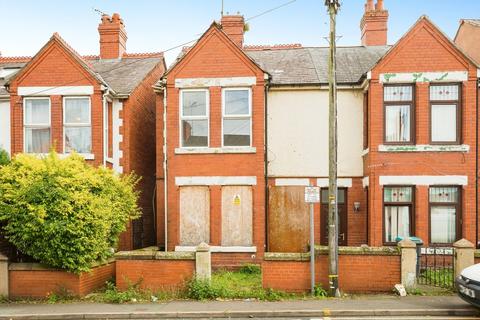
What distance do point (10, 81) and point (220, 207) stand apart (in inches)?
325

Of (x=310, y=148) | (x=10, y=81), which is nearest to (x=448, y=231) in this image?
(x=310, y=148)

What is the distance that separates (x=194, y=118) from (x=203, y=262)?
5.54 metres

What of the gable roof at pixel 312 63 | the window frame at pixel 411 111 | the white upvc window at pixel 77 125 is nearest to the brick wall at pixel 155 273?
the white upvc window at pixel 77 125

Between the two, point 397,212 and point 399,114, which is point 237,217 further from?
point 399,114

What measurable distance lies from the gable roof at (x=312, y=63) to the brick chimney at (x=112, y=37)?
19.1ft

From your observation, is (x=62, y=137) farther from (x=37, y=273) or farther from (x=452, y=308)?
(x=452, y=308)

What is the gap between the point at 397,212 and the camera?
48.8 ft

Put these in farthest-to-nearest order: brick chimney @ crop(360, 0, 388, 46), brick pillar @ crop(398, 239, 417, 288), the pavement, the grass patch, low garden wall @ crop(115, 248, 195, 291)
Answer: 1. brick chimney @ crop(360, 0, 388, 46)
2. the grass patch
3. low garden wall @ crop(115, 248, 195, 291)
4. brick pillar @ crop(398, 239, 417, 288)
5. the pavement

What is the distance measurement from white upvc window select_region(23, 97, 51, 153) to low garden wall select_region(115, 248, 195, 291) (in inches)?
255

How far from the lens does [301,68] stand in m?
17.1

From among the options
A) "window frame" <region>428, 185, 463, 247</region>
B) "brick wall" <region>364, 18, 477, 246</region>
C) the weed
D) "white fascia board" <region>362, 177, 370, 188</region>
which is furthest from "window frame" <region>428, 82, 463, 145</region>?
the weed

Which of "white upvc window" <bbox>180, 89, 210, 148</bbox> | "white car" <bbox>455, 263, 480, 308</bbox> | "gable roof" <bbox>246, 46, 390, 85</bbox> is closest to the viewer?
"white car" <bbox>455, 263, 480, 308</bbox>

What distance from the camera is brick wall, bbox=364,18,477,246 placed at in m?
14.4

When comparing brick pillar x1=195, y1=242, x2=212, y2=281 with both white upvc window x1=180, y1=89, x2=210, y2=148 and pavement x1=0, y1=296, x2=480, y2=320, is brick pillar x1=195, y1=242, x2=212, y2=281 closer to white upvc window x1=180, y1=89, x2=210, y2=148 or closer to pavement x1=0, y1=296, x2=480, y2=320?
pavement x1=0, y1=296, x2=480, y2=320
